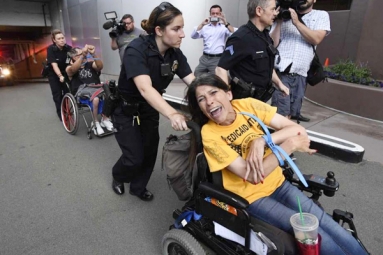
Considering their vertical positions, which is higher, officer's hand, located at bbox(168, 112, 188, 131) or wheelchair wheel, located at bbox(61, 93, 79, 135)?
officer's hand, located at bbox(168, 112, 188, 131)

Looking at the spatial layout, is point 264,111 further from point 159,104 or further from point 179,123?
point 159,104

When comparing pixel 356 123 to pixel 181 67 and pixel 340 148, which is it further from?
pixel 181 67

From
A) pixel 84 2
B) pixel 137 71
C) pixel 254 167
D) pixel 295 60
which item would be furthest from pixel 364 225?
pixel 84 2

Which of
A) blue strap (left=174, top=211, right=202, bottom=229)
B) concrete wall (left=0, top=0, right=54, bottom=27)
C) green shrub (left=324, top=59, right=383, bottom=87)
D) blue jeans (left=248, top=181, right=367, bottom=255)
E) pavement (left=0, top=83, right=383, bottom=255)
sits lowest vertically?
pavement (left=0, top=83, right=383, bottom=255)

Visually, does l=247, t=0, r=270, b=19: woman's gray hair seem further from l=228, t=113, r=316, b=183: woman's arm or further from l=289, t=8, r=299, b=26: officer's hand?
l=228, t=113, r=316, b=183: woman's arm

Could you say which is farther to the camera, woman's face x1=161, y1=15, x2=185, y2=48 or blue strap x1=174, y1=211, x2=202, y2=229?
woman's face x1=161, y1=15, x2=185, y2=48

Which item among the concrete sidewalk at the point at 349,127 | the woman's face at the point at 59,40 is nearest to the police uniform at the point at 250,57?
the concrete sidewalk at the point at 349,127

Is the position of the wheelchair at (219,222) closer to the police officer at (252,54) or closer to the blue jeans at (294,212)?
the blue jeans at (294,212)

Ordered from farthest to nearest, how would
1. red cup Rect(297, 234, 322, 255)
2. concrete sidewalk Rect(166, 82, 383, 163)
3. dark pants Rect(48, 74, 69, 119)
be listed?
dark pants Rect(48, 74, 69, 119) < concrete sidewalk Rect(166, 82, 383, 163) < red cup Rect(297, 234, 322, 255)

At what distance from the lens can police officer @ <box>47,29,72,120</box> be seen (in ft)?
15.5

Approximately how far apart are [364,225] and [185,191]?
1553mm

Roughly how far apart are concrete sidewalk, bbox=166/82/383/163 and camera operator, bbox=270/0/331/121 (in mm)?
1231

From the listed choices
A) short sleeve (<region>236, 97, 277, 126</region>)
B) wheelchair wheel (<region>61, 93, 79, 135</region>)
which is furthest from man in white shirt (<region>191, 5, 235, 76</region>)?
short sleeve (<region>236, 97, 277, 126</region>)

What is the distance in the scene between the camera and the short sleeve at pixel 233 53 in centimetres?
233
